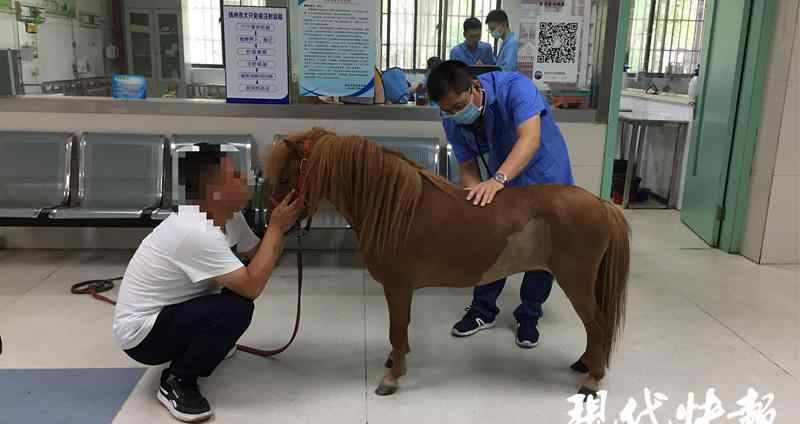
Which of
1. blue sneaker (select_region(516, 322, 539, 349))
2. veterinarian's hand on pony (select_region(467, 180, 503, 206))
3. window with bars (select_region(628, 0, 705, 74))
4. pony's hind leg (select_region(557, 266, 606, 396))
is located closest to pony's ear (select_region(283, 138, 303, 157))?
veterinarian's hand on pony (select_region(467, 180, 503, 206))

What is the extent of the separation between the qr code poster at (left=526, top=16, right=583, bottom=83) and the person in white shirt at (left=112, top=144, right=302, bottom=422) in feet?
8.61

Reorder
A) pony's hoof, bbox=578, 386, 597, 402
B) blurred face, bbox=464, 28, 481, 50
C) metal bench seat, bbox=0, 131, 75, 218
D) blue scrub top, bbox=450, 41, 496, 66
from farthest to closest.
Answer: blurred face, bbox=464, 28, 481, 50
blue scrub top, bbox=450, 41, 496, 66
metal bench seat, bbox=0, 131, 75, 218
pony's hoof, bbox=578, 386, 597, 402

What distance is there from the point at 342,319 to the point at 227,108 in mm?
1822

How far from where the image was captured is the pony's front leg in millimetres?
2305

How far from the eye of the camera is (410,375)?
2.57m

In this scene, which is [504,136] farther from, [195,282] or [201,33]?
[201,33]

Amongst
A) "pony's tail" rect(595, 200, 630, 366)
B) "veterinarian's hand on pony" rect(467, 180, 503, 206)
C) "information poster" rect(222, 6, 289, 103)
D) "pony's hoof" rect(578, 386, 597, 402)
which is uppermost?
"information poster" rect(222, 6, 289, 103)

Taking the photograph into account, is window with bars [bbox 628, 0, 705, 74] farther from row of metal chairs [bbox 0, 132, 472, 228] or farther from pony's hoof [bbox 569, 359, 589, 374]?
pony's hoof [bbox 569, 359, 589, 374]

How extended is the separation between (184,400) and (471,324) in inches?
57.2

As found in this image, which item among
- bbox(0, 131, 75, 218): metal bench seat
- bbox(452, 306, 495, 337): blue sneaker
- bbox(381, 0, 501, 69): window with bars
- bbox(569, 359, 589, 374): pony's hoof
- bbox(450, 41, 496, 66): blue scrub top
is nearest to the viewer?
bbox(569, 359, 589, 374): pony's hoof

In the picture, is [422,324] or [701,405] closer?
[701,405]

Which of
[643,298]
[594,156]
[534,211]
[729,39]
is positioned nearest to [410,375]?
[534,211]

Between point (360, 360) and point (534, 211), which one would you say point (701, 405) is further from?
point (360, 360)

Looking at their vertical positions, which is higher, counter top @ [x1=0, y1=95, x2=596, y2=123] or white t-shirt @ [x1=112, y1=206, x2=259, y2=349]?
→ counter top @ [x1=0, y1=95, x2=596, y2=123]
